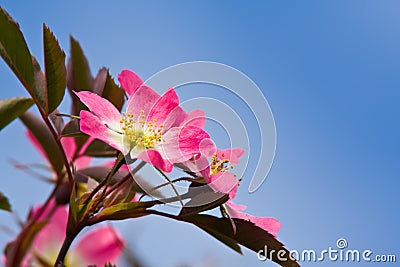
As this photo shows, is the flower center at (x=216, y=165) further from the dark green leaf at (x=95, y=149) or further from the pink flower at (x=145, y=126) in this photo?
the dark green leaf at (x=95, y=149)

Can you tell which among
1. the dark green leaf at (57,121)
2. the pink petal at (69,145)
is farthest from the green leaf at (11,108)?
the pink petal at (69,145)

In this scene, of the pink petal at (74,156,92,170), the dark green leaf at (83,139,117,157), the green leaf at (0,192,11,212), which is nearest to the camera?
the green leaf at (0,192,11,212)

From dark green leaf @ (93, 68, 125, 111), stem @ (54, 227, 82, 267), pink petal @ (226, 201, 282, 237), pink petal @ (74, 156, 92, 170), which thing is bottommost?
stem @ (54, 227, 82, 267)

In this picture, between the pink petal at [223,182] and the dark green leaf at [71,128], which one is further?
the dark green leaf at [71,128]

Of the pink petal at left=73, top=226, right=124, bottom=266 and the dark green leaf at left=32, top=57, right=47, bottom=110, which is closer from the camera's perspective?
the dark green leaf at left=32, top=57, right=47, bottom=110

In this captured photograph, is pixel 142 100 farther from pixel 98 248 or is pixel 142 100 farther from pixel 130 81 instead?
pixel 98 248

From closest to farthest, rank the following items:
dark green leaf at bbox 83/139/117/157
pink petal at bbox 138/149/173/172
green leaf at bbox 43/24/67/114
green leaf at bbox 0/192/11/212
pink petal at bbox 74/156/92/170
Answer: pink petal at bbox 138/149/173/172
green leaf at bbox 43/24/67/114
green leaf at bbox 0/192/11/212
dark green leaf at bbox 83/139/117/157
pink petal at bbox 74/156/92/170

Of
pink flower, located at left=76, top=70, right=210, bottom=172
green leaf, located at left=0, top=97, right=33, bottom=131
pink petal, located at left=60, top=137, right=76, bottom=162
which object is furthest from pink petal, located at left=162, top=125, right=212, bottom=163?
pink petal, located at left=60, top=137, right=76, bottom=162

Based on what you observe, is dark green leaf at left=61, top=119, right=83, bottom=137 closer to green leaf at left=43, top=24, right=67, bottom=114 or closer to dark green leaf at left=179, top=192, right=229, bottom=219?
green leaf at left=43, top=24, right=67, bottom=114

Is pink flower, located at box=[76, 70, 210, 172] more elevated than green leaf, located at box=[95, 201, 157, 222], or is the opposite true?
pink flower, located at box=[76, 70, 210, 172]
